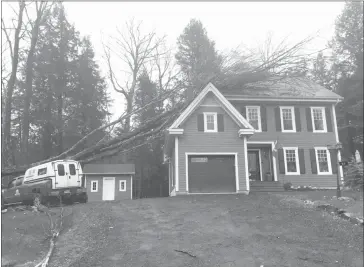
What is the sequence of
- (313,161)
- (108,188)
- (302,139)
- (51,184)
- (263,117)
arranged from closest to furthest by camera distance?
(51,184) → (313,161) → (302,139) → (263,117) → (108,188)

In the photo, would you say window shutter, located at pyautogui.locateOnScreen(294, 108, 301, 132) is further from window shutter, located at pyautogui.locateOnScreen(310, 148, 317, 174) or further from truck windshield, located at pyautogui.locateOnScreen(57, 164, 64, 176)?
truck windshield, located at pyautogui.locateOnScreen(57, 164, 64, 176)

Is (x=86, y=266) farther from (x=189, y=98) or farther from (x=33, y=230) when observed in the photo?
(x=189, y=98)

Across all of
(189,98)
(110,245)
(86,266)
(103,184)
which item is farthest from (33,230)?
(103,184)

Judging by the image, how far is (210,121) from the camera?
60.5ft

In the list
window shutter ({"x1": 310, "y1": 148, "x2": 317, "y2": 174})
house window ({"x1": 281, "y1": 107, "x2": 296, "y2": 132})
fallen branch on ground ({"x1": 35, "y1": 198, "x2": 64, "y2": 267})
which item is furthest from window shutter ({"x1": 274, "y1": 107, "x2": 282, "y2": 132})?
fallen branch on ground ({"x1": 35, "y1": 198, "x2": 64, "y2": 267})

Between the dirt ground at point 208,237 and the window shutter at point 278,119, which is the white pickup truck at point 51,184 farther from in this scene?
the window shutter at point 278,119

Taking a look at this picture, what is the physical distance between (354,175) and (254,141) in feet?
18.6

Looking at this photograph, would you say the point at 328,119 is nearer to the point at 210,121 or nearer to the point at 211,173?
the point at 210,121

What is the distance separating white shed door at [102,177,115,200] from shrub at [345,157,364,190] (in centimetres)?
1697

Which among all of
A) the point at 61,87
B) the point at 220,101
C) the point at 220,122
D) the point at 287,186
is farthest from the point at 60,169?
the point at 61,87

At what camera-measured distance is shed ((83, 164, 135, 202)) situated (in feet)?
92.7

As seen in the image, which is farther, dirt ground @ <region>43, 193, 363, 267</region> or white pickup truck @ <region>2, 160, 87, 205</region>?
white pickup truck @ <region>2, 160, 87, 205</region>

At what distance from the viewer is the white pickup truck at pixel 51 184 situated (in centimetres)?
1515

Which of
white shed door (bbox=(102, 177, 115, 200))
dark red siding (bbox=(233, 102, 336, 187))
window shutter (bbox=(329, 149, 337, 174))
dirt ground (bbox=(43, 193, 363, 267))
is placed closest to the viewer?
dirt ground (bbox=(43, 193, 363, 267))
